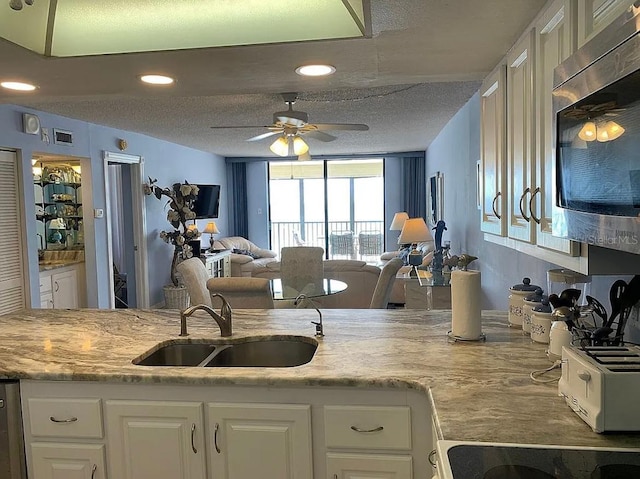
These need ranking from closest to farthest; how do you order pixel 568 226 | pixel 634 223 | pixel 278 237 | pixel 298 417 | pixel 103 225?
pixel 634 223, pixel 568 226, pixel 298 417, pixel 103 225, pixel 278 237

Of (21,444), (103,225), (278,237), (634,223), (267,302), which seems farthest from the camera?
(278,237)

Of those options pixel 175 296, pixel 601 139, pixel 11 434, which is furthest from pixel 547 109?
pixel 175 296

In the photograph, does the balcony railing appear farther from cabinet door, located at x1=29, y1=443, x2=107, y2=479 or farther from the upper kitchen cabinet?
the upper kitchen cabinet

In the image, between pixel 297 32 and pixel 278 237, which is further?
pixel 278 237

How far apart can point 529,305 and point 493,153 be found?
0.66m

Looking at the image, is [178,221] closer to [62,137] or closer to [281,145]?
[62,137]

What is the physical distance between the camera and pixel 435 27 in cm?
176

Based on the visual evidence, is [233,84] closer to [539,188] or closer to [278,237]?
[539,188]

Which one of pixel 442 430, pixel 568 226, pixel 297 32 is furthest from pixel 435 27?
pixel 442 430

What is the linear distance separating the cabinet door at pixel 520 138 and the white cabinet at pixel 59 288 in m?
4.54

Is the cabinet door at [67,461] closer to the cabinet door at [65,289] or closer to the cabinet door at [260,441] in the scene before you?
the cabinet door at [260,441]

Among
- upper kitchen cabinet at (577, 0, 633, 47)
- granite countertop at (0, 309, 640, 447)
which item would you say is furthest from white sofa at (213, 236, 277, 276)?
upper kitchen cabinet at (577, 0, 633, 47)

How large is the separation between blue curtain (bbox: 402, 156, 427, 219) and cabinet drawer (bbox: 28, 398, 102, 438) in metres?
8.34

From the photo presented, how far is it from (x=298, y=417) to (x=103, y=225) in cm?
459
